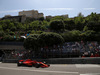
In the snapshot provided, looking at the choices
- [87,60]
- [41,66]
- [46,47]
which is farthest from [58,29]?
[41,66]

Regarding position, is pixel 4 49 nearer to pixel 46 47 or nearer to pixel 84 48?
pixel 46 47

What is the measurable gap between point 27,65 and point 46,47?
6985 mm

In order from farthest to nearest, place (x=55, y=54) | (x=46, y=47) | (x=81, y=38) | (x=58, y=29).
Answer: (x=58, y=29) < (x=81, y=38) < (x=46, y=47) < (x=55, y=54)

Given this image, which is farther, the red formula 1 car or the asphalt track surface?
the red formula 1 car

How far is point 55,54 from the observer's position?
1950 centimetres

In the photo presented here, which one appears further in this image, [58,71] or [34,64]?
[34,64]

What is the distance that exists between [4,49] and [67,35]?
51.3 ft

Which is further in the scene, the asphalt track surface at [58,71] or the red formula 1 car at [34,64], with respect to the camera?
the red formula 1 car at [34,64]

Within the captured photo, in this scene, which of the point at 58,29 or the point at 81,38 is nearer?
the point at 81,38

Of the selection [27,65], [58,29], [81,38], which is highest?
[58,29]

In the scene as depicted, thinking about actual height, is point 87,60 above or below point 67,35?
below

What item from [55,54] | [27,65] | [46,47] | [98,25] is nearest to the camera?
[27,65]

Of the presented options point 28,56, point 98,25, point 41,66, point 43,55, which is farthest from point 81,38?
point 41,66

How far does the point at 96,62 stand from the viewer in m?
15.8
